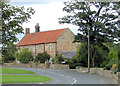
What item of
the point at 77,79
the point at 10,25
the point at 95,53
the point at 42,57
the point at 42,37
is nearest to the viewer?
the point at 10,25

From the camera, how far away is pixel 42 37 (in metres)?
68.5

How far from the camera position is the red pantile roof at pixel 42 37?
66.1 metres

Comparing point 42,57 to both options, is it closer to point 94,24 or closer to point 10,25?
point 94,24

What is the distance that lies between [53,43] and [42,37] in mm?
5073

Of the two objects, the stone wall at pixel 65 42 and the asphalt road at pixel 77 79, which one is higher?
the stone wall at pixel 65 42

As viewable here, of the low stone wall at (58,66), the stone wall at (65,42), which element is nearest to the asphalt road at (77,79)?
the low stone wall at (58,66)

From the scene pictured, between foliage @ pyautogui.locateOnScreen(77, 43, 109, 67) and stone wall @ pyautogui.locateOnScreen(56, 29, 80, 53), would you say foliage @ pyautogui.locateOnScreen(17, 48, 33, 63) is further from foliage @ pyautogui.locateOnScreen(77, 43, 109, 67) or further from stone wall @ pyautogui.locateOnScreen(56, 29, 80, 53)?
foliage @ pyautogui.locateOnScreen(77, 43, 109, 67)

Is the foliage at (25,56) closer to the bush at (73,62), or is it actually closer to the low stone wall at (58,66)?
the low stone wall at (58,66)

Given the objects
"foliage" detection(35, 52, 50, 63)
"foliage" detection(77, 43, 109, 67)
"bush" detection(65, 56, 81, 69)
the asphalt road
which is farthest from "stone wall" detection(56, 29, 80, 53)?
the asphalt road

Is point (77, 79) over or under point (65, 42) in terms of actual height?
under

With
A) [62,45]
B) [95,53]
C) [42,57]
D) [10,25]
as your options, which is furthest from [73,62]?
[10,25]

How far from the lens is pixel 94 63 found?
45.8 meters

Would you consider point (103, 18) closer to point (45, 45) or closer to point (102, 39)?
point (102, 39)

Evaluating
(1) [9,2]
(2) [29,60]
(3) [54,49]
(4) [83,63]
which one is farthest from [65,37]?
(1) [9,2]
